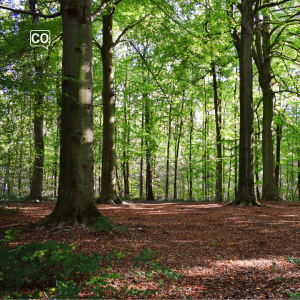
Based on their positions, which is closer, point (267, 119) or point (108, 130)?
point (108, 130)

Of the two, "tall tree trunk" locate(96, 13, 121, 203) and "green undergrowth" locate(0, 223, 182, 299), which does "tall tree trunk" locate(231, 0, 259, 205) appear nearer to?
"tall tree trunk" locate(96, 13, 121, 203)

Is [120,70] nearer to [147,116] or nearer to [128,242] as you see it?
[147,116]

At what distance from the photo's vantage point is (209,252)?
3.96m

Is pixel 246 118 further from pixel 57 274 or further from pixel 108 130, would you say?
pixel 57 274

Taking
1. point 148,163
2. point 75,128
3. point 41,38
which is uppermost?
point 41,38

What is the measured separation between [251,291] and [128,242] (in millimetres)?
2217

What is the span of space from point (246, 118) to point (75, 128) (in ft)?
23.8

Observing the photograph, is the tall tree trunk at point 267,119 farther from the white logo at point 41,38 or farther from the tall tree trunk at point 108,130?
the white logo at point 41,38

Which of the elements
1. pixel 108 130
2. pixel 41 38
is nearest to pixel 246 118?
pixel 108 130

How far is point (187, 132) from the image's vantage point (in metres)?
22.6

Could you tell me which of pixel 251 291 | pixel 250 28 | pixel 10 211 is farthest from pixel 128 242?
pixel 250 28

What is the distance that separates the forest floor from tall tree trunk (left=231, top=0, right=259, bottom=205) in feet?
9.64

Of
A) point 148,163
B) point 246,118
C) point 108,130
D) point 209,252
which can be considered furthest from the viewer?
point 148,163

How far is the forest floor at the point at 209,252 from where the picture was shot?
2.67m
